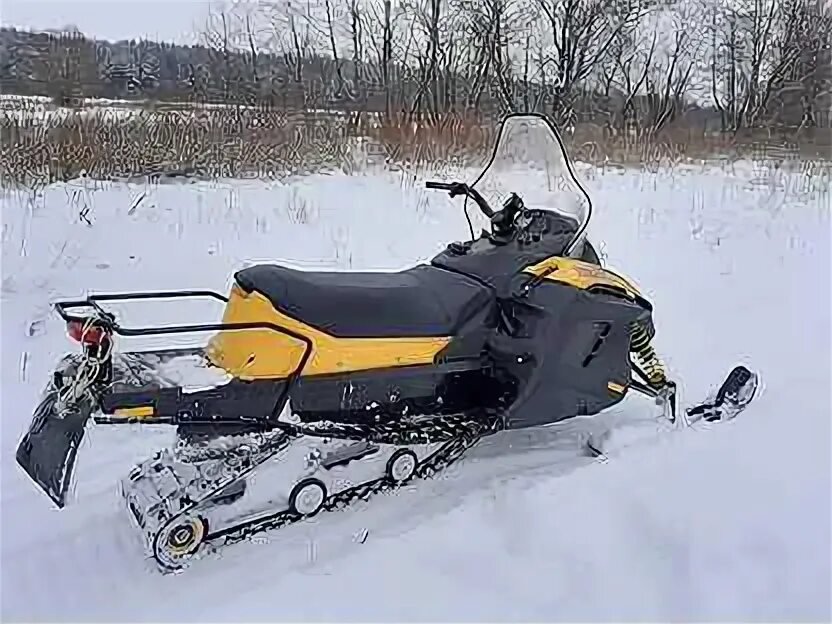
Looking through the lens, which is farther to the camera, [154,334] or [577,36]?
[577,36]

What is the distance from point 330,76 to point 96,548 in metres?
7.00

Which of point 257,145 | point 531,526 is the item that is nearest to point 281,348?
point 531,526

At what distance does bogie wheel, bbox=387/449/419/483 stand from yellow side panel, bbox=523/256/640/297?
631 millimetres

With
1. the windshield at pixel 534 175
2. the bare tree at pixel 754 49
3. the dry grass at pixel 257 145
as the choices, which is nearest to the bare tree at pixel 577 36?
the dry grass at pixel 257 145

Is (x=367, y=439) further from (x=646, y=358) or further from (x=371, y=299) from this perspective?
(x=646, y=358)

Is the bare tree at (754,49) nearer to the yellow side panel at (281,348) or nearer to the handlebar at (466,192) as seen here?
the handlebar at (466,192)

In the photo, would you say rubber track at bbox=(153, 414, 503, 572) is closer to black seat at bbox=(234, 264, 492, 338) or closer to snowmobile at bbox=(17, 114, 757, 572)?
snowmobile at bbox=(17, 114, 757, 572)

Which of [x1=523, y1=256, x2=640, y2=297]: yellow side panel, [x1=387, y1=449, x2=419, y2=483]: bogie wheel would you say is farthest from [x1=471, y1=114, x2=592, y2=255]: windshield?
[x1=387, y1=449, x2=419, y2=483]: bogie wheel

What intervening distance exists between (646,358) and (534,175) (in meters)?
0.71

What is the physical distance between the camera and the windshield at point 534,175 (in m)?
3.16

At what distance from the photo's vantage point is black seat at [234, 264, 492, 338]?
2.48 meters

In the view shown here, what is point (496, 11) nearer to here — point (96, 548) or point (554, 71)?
point (554, 71)

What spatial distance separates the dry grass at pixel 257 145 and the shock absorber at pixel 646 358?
4.48 metres

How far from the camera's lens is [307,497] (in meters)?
2.53
